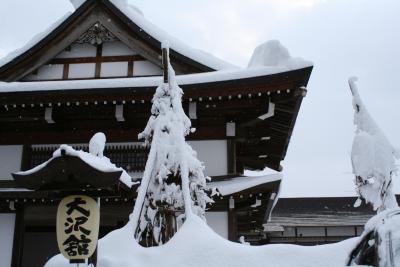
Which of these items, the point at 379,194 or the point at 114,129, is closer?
the point at 379,194

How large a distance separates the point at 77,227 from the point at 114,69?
6.50 metres

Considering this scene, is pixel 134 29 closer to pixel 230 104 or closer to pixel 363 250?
pixel 230 104

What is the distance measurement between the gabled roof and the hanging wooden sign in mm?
5911

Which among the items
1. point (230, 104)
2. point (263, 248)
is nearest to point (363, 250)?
point (263, 248)

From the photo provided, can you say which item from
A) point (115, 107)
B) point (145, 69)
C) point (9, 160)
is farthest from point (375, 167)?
point (9, 160)

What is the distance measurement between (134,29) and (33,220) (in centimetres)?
581

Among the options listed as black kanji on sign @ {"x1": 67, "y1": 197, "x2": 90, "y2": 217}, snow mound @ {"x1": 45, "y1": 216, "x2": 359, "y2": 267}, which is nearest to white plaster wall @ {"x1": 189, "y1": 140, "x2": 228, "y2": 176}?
snow mound @ {"x1": 45, "y1": 216, "x2": 359, "y2": 267}

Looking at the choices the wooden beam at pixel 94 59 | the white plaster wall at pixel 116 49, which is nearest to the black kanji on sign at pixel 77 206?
the wooden beam at pixel 94 59

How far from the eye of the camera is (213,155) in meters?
10.6

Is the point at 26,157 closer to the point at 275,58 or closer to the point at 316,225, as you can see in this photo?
the point at 275,58

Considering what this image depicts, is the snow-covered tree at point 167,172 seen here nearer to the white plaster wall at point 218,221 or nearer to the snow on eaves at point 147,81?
the snow on eaves at point 147,81

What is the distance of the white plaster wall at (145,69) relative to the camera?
1155 centimetres

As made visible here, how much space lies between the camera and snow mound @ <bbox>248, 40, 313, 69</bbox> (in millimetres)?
9539

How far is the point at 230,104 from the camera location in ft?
33.7
